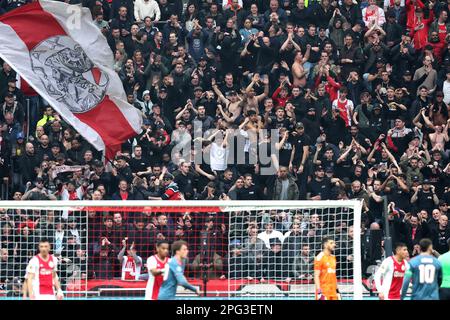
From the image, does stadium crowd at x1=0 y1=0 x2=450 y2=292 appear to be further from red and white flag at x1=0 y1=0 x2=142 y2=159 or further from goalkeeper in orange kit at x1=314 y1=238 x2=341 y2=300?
goalkeeper in orange kit at x1=314 y1=238 x2=341 y2=300

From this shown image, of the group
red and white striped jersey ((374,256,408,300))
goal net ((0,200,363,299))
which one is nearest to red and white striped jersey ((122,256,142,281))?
goal net ((0,200,363,299))

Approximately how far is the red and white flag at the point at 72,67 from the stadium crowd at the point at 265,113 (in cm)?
63

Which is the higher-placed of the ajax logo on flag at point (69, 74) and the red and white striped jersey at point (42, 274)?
the ajax logo on flag at point (69, 74)

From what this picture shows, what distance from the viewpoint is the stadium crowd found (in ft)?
106

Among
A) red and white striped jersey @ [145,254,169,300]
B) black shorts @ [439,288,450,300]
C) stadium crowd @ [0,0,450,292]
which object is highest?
stadium crowd @ [0,0,450,292]

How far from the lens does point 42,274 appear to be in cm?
2517

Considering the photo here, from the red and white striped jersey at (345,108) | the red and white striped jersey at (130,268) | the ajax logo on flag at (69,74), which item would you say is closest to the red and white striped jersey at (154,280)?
the red and white striped jersey at (130,268)

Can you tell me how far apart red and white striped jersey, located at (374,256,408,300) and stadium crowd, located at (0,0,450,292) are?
12.3ft

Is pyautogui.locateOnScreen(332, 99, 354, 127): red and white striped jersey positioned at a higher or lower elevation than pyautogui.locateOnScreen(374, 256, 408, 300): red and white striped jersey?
higher

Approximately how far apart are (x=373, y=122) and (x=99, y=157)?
5.92m

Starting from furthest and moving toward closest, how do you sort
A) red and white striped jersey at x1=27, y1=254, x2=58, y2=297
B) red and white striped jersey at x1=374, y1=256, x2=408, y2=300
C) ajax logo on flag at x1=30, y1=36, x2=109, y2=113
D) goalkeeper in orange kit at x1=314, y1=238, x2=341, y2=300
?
ajax logo on flag at x1=30, y1=36, x2=109, y2=113 → goalkeeper in orange kit at x1=314, y1=238, x2=341, y2=300 → red and white striped jersey at x1=374, y1=256, x2=408, y2=300 → red and white striped jersey at x1=27, y1=254, x2=58, y2=297

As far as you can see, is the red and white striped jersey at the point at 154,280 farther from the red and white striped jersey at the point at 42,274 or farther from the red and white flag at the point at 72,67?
the red and white flag at the point at 72,67

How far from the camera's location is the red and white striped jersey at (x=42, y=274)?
82.4ft

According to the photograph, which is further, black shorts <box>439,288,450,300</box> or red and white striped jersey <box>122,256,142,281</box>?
red and white striped jersey <box>122,256,142,281</box>
